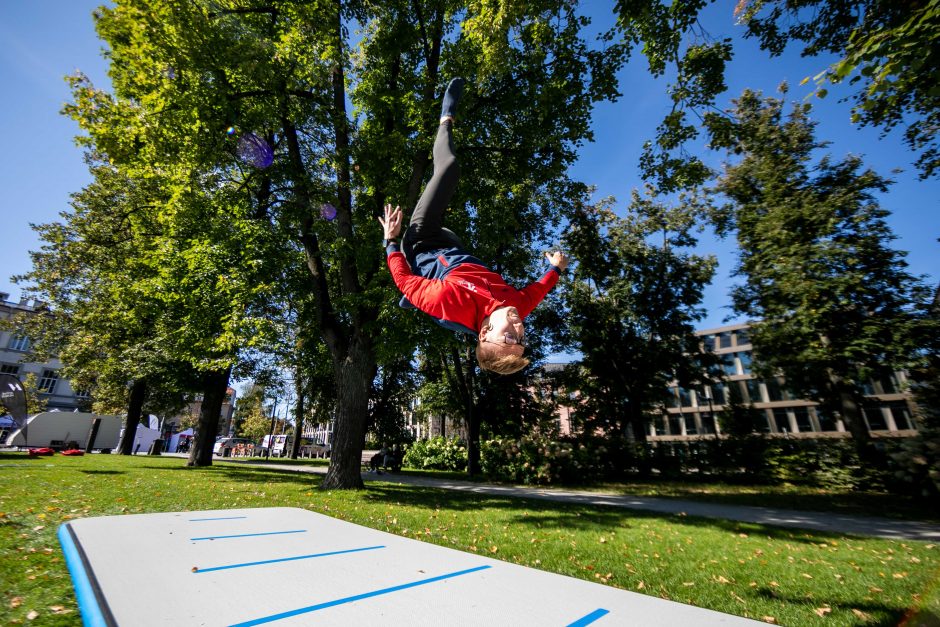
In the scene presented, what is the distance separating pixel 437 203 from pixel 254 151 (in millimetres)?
8642

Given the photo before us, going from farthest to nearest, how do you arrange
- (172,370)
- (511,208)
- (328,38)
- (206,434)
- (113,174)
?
(113,174), (206,434), (172,370), (511,208), (328,38)

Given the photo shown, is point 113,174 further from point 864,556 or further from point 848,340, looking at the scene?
point 848,340

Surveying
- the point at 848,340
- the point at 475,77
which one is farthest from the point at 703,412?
the point at 475,77

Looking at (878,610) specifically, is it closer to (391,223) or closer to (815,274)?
(391,223)

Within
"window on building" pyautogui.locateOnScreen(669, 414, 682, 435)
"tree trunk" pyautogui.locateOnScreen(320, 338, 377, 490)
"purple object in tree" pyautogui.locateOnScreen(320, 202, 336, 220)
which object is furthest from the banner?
"window on building" pyautogui.locateOnScreen(669, 414, 682, 435)

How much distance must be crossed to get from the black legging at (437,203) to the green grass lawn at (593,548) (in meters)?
4.02

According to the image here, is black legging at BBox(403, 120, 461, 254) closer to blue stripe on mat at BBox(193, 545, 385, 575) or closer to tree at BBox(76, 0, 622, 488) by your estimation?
blue stripe on mat at BBox(193, 545, 385, 575)

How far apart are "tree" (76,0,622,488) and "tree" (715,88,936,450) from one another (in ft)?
26.8

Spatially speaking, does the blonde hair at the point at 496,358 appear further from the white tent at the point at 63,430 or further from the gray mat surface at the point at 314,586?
the white tent at the point at 63,430

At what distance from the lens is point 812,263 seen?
1526cm

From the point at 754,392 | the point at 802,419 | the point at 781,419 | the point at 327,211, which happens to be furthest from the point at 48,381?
the point at 802,419

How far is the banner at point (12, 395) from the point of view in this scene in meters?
16.7

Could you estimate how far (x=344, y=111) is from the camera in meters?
10.6

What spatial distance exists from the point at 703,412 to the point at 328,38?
67.7 metres
